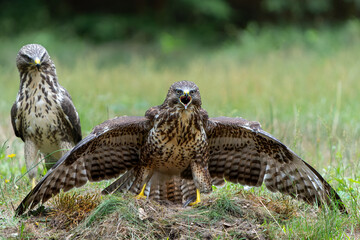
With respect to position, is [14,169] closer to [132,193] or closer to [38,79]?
[38,79]

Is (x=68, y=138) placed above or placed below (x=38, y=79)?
below

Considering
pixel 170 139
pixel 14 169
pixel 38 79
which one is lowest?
pixel 14 169

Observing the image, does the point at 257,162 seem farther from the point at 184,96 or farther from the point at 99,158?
the point at 99,158

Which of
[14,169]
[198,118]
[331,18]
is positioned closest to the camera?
[198,118]

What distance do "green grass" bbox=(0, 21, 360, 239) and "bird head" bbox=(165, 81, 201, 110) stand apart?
0.82 m

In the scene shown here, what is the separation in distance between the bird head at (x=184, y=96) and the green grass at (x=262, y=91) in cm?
82

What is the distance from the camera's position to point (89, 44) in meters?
20.1

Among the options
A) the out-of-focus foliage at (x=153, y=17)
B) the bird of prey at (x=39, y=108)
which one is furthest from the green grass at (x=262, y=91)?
Result: the out-of-focus foliage at (x=153, y=17)

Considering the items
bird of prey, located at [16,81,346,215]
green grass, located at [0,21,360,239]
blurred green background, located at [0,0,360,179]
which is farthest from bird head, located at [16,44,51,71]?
bird of prey, located at [16,81,346,215]

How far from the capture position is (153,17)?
21.3 metres

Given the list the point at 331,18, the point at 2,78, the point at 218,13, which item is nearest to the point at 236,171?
the point at 2,78

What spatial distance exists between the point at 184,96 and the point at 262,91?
6.63 m

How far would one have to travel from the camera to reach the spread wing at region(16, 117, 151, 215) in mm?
4555

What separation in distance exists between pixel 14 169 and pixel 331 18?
16884 millimetres
